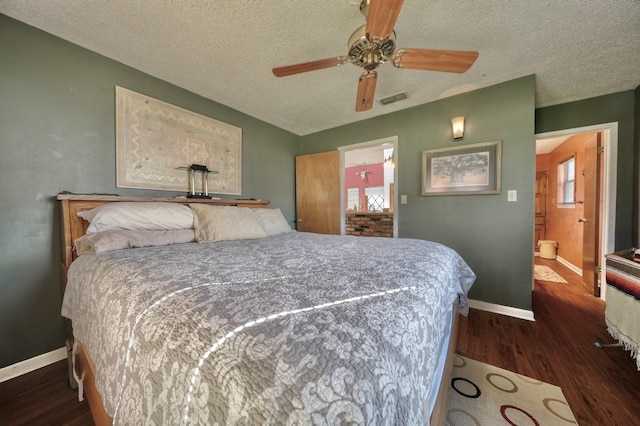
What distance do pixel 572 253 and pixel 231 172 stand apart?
5.86 m

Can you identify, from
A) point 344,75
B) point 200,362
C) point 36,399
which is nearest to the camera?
point 200,362

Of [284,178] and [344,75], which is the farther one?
[284,178]

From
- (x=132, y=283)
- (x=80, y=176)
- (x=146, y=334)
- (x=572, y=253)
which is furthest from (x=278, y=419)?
(x=572, y=253)

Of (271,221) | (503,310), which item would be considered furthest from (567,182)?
(271,221)

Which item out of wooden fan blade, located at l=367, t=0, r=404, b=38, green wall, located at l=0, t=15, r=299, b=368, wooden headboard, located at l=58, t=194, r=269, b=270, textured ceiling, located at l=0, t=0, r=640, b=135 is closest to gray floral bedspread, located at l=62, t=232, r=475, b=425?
wooden headboard, located at l=58, t=194, r=269, b=270

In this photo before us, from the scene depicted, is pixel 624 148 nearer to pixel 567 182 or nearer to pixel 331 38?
pixel 567 182

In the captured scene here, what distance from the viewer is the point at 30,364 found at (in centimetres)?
154

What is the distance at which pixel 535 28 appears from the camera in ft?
5.17

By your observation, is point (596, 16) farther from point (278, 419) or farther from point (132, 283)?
point (132, 283)

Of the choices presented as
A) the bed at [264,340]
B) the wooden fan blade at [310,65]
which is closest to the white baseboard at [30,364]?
the bed at [264,340]

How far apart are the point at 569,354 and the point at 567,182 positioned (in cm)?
434

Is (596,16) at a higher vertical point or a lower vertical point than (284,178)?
higher

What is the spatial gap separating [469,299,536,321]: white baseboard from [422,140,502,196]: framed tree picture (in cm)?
118

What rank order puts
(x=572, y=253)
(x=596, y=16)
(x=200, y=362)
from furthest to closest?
1. (x=572, y=253)
2. (x=596, y=16)
3. (x=200, y=362)
